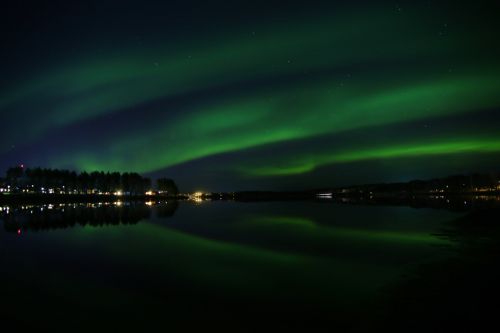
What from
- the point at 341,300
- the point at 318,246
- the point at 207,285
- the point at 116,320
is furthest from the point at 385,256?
the point at 116,320

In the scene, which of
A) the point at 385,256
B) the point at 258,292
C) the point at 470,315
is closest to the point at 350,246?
the point at 385,256

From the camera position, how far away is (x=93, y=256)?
2383 cm

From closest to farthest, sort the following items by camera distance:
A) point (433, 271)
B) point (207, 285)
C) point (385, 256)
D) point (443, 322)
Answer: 1. point (443, 322)
2. point (207, 285)
3. point (433, 271)
4. point (385, 256)

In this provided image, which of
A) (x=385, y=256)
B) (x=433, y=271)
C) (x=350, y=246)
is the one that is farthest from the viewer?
(x=350, y=246)

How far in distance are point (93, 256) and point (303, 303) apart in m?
15.6

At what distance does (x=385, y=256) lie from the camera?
22797 mm

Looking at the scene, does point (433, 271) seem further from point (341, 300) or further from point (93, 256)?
point (93, 256)

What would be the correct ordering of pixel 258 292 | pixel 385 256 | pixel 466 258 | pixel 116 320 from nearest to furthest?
pixel 116 320, pixel 258 292, pixel 466 258, pixel 385 256

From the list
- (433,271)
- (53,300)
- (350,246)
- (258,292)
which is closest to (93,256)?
(53,300)

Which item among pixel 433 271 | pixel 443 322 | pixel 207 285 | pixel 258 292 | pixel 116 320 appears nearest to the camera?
pixel 443 322

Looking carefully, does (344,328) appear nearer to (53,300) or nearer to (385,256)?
(53,300)

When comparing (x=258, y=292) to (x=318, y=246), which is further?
(x=318, y=246)

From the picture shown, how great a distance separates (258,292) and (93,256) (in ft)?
44.0

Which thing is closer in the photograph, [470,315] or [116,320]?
[470,315]
